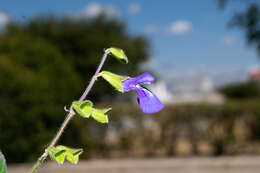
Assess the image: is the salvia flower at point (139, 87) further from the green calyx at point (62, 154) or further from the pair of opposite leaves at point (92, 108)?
the green calyx at point (62, 154)

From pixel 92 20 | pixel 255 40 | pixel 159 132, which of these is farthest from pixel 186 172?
pixel 92 20

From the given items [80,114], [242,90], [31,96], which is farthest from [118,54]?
[242,90]

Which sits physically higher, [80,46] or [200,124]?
[80,46]

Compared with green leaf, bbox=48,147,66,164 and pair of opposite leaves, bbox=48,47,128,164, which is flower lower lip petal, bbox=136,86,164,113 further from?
green leaf, bbox=48,147,66,164

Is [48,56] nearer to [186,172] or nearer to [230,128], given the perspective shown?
[186,172]

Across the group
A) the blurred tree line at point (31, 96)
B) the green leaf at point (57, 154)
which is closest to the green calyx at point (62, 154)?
the green leaf at point (57, 154)

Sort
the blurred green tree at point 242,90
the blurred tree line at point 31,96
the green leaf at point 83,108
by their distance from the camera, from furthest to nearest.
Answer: the blurred green tree at point 242,90 < the blurred tree line at point 31,96 < the green leaf at point 83,108
